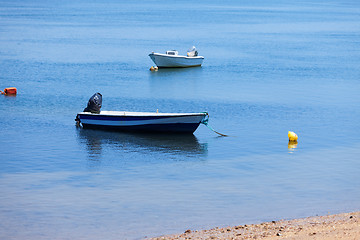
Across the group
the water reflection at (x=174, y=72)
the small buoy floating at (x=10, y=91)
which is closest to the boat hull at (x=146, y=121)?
the small buoy floating at (x=10, y=91)

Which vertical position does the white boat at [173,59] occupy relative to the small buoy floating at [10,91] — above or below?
above

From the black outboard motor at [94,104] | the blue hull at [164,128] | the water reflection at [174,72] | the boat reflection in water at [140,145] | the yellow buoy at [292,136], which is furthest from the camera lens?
the water reflection at [174,72]

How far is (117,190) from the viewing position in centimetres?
2203

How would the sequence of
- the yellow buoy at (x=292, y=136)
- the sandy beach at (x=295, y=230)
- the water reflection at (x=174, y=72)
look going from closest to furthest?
1. the sandy beach at (x=295, y=230)
2. the yellow buoy at (x=292, y=136)
3. the water reflection at (x=174, y=72)

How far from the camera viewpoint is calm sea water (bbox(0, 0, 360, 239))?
19297 mm

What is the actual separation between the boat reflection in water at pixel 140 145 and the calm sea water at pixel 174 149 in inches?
3.6

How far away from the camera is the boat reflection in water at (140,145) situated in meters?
27.8

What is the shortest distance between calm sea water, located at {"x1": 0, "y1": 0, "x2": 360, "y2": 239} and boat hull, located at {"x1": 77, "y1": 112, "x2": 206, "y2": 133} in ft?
1.72

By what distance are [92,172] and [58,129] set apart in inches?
333

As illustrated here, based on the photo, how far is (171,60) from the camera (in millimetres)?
59156

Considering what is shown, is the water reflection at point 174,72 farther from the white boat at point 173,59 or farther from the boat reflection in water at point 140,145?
the boat reflection in water at point 140,145

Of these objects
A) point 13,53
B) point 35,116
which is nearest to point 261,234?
point 35,116

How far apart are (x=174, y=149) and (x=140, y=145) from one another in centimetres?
177

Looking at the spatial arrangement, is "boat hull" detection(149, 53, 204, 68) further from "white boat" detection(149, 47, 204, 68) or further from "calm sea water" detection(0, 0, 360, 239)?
"calm sea water" detection(0, 0, 360, 239)
